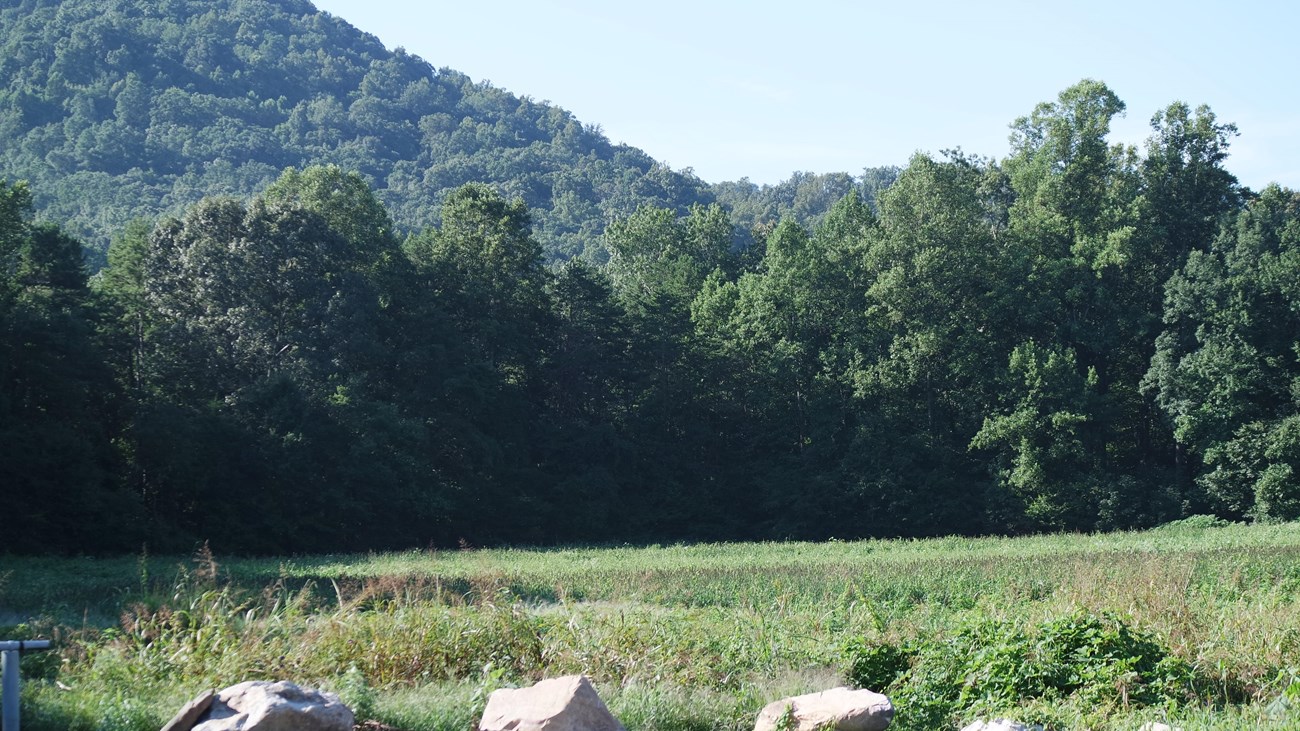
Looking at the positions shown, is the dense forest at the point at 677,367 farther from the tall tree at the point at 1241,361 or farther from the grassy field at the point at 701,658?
the grassy field at the point at 701,658

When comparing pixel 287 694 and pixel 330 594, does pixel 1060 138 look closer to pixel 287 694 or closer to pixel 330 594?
pixel 330 594

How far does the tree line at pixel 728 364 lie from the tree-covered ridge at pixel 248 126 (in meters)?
29.9

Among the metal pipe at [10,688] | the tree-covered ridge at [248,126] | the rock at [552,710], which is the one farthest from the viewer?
the tree-covered ridge at [248,126]

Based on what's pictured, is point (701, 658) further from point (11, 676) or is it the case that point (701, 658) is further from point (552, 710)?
point (11, 676)

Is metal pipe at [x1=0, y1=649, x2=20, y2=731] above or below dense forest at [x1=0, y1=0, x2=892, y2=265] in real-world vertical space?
below

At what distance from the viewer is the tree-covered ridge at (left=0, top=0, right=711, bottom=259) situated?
82875 mm

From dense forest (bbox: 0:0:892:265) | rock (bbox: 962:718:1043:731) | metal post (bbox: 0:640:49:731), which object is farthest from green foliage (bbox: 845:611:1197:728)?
dense forest (bbox: 0:0:892:265)

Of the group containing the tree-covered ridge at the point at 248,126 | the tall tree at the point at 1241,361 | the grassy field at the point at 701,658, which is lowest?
the grassy field at the point at 701,658

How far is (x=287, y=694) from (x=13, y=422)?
26.5m

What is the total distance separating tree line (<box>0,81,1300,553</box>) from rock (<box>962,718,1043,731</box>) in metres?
29.2

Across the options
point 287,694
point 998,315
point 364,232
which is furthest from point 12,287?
point 998,315

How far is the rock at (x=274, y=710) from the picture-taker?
20.5 ft

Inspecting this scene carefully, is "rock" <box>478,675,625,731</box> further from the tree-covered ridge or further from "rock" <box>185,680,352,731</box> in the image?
the tree-covered ridge

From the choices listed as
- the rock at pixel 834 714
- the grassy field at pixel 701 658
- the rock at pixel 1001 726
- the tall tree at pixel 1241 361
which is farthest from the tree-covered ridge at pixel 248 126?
the rock at pixel 1001 726
